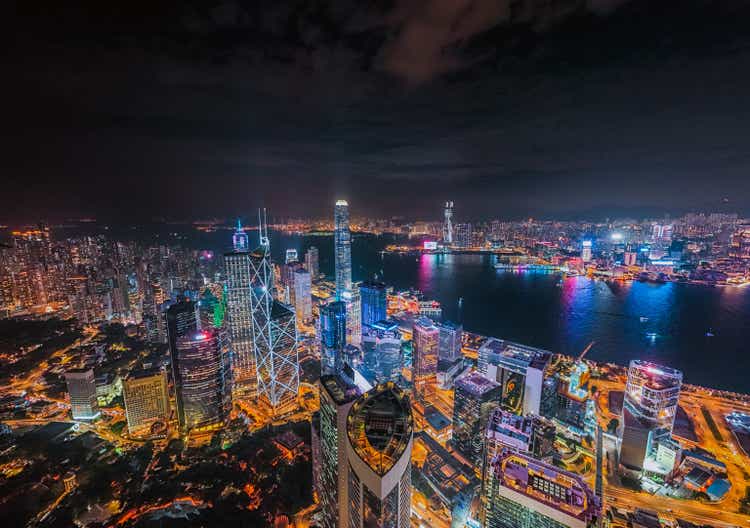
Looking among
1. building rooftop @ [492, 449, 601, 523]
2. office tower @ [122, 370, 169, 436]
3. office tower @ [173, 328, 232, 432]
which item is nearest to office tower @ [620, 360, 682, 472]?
building rooftop @ [492, 449, 601, 523]

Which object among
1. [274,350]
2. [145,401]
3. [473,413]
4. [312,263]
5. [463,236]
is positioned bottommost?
[145,401]

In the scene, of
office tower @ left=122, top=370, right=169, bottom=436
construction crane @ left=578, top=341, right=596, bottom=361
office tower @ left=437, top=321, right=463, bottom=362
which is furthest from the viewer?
construction crane @ left=578, top=341, right=596, bottom=361

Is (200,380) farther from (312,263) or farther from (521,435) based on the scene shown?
(312,263)

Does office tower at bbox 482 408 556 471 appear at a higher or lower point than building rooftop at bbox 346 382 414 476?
lower

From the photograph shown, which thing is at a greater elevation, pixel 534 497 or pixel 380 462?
pixel 380 462

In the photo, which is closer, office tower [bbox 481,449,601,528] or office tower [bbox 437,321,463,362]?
office tower [bbox 481,449,601,528]

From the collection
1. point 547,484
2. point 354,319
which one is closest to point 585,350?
point 354,319

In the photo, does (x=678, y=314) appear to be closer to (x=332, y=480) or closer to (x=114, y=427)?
(x=332, y=480)

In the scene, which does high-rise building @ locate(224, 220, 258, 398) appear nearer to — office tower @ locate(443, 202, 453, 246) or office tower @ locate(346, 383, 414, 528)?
office tower @ locate(346, 383, 414, 528)
